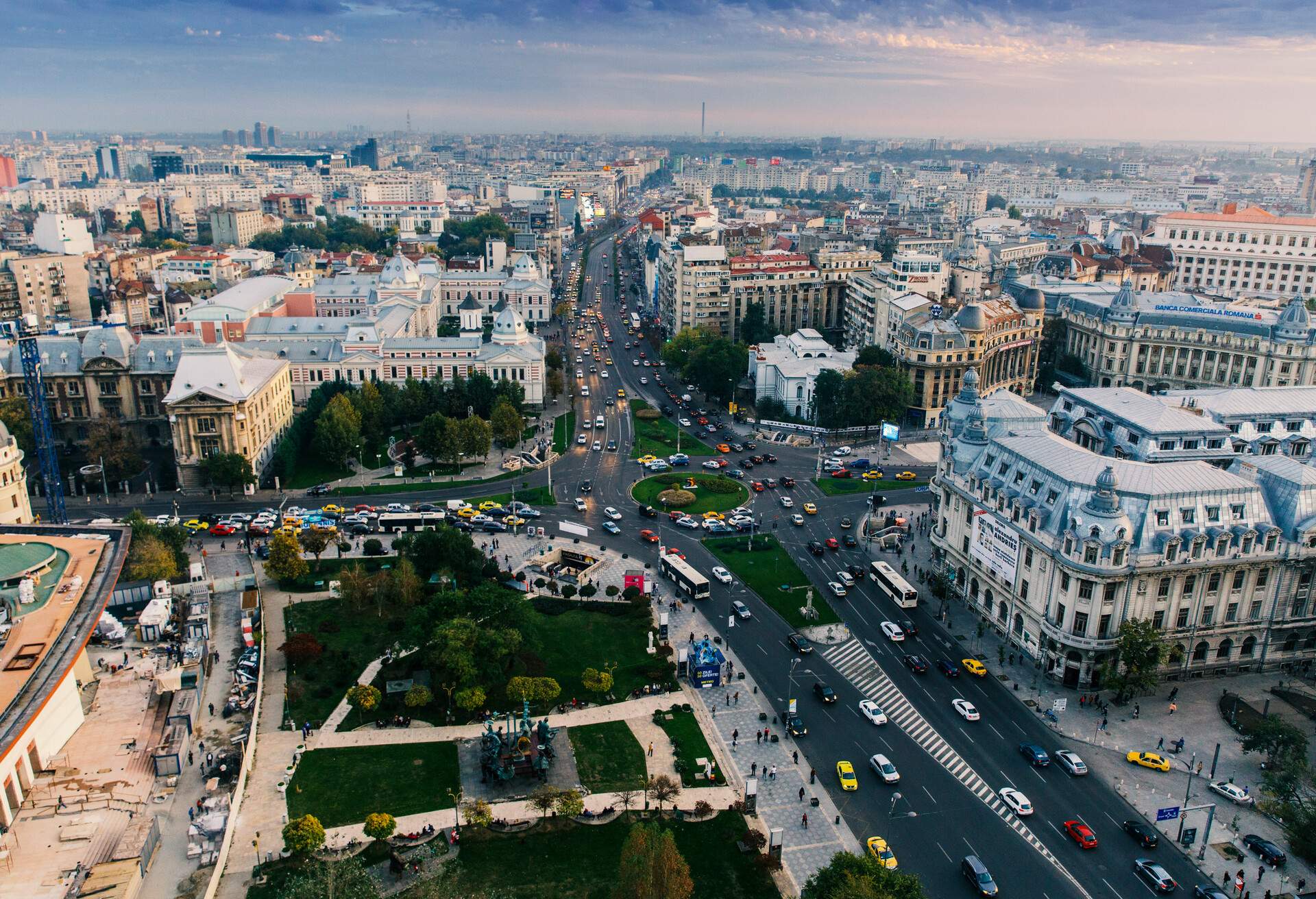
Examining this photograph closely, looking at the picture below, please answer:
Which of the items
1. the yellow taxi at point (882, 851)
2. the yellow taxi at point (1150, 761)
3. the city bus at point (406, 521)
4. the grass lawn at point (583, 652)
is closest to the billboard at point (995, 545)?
the yellow taxi at point (1150, 761)

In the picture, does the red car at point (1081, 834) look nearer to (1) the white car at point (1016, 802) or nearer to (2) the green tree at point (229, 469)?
(1) the white car at point (1016, 802)

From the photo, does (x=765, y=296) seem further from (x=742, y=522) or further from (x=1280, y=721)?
(x=1280, y=721)

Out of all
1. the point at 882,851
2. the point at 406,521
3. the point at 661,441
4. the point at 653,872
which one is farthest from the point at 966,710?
the point at 661,441

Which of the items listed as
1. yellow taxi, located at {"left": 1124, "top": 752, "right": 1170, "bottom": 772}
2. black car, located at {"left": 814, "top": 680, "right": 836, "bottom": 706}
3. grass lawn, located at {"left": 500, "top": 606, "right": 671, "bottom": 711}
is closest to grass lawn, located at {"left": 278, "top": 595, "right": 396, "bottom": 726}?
grass lawn, located at {"left": 500, "top": 606, "right": 671, "bottom": 711}

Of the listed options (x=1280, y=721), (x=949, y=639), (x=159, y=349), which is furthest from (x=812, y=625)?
(x=159, y=349)

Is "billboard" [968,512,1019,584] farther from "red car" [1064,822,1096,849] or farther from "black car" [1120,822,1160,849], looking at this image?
"red car" [1064,822,1096,849]

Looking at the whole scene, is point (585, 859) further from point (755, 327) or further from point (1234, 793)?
point (755, 327)
